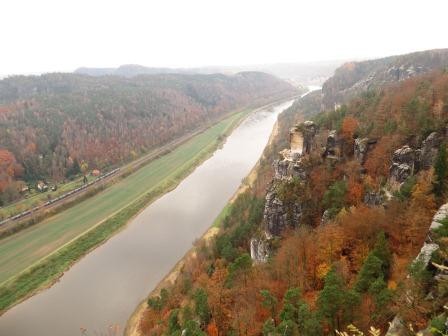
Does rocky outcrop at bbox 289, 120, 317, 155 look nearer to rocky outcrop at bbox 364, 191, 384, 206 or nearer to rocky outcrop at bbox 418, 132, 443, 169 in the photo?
rocky outcrop at bbox 364, 191, 384, 206

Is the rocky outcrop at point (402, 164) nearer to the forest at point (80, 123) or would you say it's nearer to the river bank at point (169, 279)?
the river bank at point (169, 279)

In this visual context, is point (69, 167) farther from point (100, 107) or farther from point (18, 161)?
point (100, 107)

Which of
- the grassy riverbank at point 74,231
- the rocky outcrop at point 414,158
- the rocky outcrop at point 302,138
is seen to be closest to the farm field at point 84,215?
the grassy riverbank at point 74,231

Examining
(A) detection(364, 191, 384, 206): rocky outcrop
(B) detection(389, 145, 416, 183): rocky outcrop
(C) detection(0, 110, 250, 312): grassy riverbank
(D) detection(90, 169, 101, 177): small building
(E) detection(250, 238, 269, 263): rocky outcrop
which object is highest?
(B) detection(389, 145, 416, 183): rocky outcrop

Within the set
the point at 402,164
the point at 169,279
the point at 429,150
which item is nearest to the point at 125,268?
the point at 169,279

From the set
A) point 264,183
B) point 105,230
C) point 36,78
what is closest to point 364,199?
point 264,183

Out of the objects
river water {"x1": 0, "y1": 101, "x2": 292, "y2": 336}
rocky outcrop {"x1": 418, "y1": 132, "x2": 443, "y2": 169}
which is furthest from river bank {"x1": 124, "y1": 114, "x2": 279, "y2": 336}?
rocky outcrop {"x1": 418, "y1": 132, "x2": 443, "y2": 169}

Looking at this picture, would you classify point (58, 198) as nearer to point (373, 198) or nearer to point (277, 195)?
point (277, 195)
